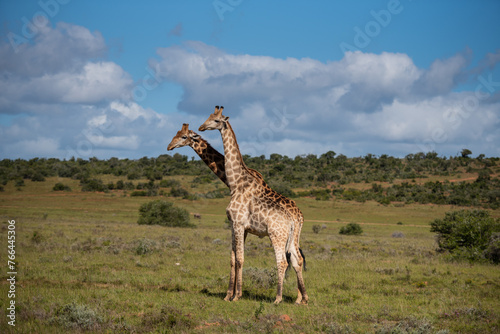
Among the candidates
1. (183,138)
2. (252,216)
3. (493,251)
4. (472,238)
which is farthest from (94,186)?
(252,216)

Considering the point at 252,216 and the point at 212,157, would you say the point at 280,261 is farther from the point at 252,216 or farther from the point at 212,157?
the point at 212,157

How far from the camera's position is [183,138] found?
1101 cm

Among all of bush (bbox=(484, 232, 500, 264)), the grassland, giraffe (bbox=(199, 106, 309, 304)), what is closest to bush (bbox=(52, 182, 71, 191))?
the grassland

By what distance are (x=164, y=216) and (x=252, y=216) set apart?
3211cm

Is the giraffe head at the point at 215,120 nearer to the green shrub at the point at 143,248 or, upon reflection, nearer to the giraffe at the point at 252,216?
the giraffe at the point at 252,216

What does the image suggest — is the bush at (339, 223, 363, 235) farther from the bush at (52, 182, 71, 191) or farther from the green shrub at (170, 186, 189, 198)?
the bush at (52, 182, 71, 191)

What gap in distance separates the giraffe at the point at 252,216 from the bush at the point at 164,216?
1197 inches

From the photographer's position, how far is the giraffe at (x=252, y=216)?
1042 cm

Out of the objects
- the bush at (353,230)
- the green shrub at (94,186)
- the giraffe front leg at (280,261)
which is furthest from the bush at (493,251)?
the green shrub at (94,186)

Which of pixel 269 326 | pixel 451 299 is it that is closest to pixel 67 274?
pixel 269 326

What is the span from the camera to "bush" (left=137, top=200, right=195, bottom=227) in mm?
40562

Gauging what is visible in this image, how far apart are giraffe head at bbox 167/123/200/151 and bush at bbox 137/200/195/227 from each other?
3031 centimetres

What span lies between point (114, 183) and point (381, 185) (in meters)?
51.2

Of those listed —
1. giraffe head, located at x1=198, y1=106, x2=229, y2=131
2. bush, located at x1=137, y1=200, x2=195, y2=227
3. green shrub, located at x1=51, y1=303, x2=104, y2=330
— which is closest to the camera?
green shrub, located at x1=51, y1=303, x2=104, y2=330
